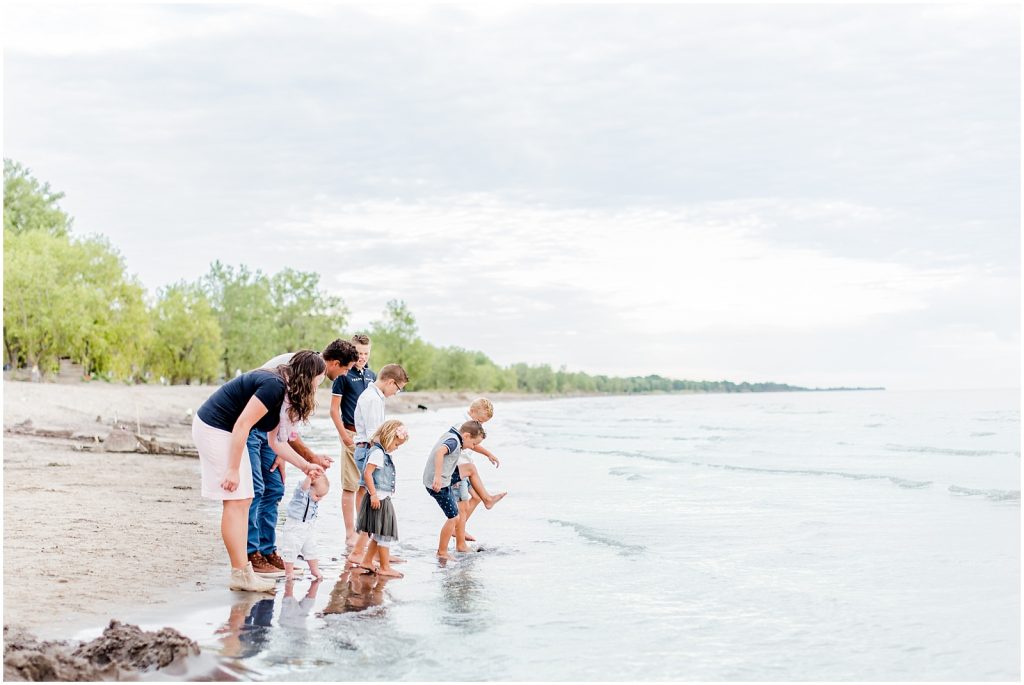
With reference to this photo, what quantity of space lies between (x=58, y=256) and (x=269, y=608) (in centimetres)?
4579

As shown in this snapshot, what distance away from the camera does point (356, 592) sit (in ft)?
22.0

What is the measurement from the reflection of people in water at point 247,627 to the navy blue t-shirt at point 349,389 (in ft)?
6.55

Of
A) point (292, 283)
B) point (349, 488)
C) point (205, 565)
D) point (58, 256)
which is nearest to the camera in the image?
point (205, 565)

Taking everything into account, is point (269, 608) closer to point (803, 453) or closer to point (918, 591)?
point (918, 591)

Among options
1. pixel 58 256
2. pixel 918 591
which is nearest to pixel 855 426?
pixel 918 591

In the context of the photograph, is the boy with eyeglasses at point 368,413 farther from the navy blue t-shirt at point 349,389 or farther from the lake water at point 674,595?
the lake water at point 674,595

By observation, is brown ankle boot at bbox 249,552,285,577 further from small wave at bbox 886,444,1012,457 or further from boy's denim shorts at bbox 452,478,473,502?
small wave at bbox 886,444,1012,457

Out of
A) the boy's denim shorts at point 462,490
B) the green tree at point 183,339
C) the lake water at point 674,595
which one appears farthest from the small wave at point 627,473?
the green tree at point 183,339

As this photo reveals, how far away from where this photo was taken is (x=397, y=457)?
21391mm

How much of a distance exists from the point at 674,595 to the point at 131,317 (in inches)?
1786

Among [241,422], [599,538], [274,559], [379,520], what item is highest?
[241,422]

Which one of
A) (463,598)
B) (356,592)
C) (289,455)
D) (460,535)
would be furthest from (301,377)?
(460,535)

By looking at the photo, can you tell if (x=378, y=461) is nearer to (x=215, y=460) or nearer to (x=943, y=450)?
(x=215, y=460)

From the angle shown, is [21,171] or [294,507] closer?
[294,507]
